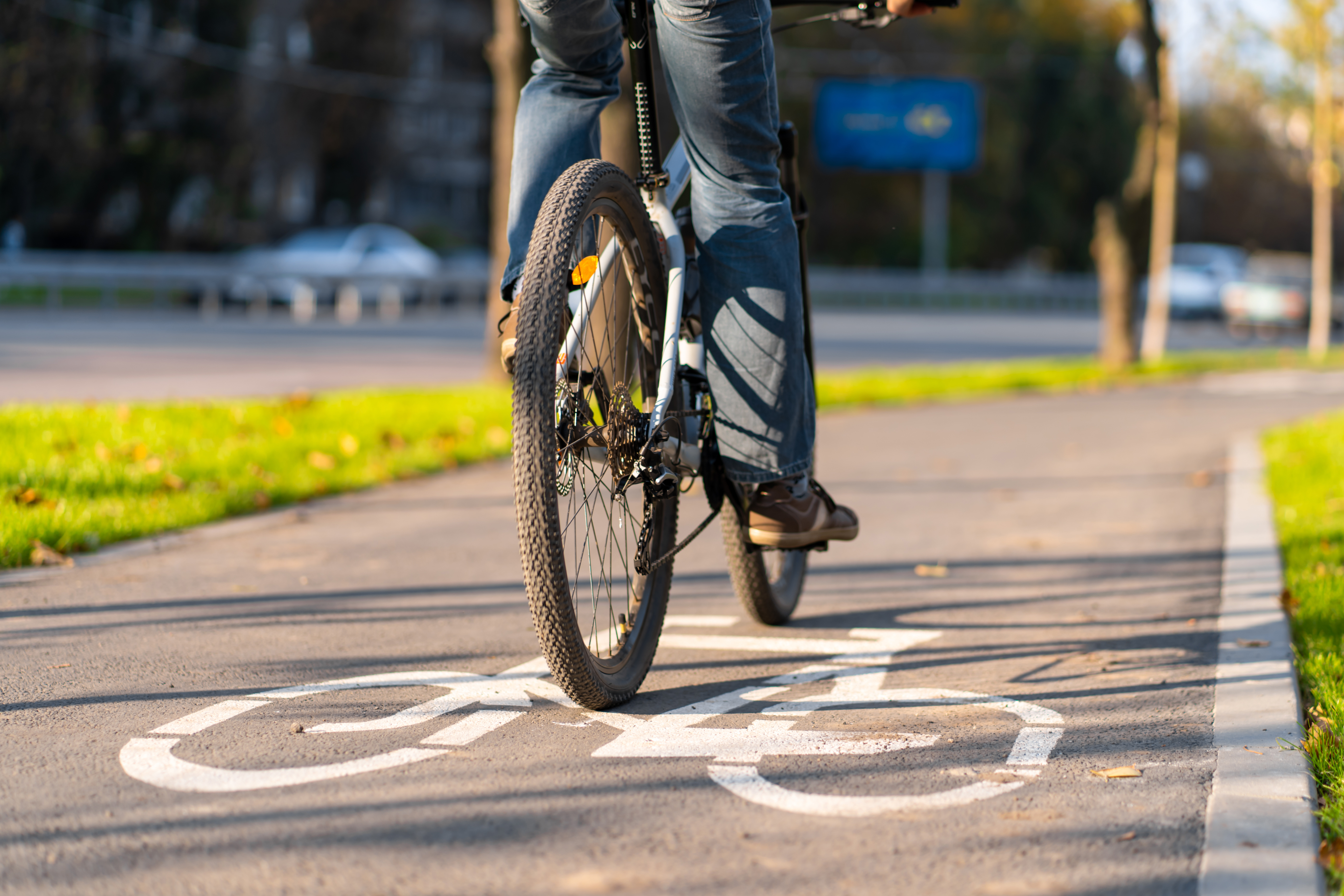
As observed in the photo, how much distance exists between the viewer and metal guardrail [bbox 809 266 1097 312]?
124 feet

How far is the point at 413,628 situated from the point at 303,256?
1073 inches

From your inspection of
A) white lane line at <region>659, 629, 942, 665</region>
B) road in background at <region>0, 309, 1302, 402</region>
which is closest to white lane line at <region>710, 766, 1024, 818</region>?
white lane line at <region>659, 629, 942, 665</region>

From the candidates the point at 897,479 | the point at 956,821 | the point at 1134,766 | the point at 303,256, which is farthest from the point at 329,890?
the point at 303,256

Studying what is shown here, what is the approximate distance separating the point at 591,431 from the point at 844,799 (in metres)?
0.93

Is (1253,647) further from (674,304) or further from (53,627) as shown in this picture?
(53,627)

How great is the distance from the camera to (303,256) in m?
30.3

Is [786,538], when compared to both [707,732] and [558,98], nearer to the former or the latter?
[707,732]

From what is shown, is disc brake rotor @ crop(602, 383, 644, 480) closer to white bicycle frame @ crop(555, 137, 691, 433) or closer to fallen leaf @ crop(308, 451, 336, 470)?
white bicycle frame @ crop(555, 137, 691, 433)

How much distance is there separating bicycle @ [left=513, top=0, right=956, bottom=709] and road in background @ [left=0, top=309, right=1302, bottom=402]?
785 cm

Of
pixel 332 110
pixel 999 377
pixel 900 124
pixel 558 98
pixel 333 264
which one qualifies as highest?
pixel 332 110

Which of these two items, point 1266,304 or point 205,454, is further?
point 1266,304

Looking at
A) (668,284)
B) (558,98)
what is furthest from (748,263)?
(558,98)

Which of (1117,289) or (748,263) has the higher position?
(748,263)

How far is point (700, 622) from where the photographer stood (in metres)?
4.43
